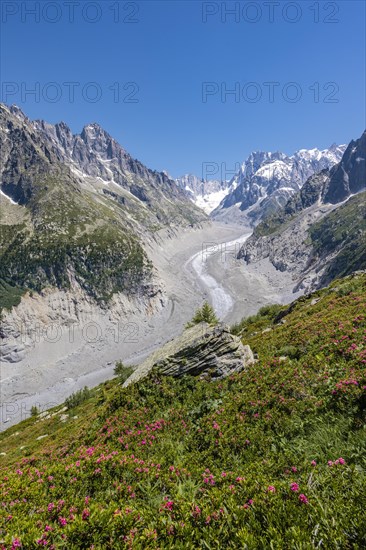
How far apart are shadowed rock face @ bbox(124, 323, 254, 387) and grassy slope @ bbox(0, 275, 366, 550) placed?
0.95m

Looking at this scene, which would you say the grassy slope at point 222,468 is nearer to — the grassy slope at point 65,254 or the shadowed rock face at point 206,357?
the shadowed rock face at point 206,357

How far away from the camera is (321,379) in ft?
36.5

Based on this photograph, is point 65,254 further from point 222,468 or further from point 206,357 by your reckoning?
point 222,468

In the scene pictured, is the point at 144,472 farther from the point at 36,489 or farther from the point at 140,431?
the point at 140,431

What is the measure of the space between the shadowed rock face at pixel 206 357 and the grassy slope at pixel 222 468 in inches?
37.5

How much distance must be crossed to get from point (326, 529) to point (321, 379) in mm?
7164

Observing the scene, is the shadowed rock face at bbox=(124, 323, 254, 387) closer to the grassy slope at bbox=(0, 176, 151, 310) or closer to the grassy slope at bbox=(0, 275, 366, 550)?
the grassy slope at bbox=(0, 275, 366, 550)

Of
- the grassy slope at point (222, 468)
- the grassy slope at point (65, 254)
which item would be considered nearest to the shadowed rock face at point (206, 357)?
the grassy slope at point (222, 468)

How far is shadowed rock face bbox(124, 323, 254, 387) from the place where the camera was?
632 inches

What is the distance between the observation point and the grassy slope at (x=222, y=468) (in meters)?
5.15

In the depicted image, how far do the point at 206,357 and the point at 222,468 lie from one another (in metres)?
8.14

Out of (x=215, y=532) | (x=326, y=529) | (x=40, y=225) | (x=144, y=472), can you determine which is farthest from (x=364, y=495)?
(x=40, y=225)

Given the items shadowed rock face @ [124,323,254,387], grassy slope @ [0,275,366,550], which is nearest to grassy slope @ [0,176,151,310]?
shadowed rock face @ [124,323,254,387]

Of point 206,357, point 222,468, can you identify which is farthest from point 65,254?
point 222,468
